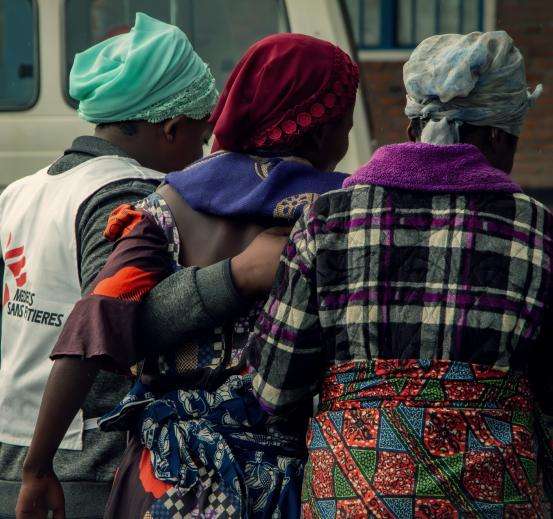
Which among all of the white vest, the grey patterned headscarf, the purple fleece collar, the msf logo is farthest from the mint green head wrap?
the purple fleece collar

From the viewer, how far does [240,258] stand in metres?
2.41

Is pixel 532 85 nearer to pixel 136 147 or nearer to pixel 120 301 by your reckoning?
pixel 136 147

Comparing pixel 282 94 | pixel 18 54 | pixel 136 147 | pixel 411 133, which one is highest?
pixel 282 94

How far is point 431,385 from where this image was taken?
85.7 inches

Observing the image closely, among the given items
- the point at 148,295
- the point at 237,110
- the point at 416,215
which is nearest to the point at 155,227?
the point at 148,295

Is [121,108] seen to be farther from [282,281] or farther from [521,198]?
[521,198]

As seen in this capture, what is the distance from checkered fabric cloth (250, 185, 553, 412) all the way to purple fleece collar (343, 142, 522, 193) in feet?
0.06

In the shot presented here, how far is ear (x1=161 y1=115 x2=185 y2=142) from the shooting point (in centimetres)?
316

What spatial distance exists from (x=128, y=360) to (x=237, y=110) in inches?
21.4

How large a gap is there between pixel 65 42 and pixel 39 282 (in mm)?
3823

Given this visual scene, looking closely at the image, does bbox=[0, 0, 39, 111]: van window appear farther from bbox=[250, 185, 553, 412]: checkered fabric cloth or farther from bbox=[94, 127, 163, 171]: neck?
→ bbox=[250, 185, 553, 412]: checkered fabric cloth

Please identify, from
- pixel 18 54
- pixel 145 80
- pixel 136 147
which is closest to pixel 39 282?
Answer: pixel 136 147

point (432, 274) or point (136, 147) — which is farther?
point (136, 147)

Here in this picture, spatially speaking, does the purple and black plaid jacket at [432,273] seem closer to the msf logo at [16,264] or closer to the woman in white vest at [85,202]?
the woman in white vest at [85,202]
